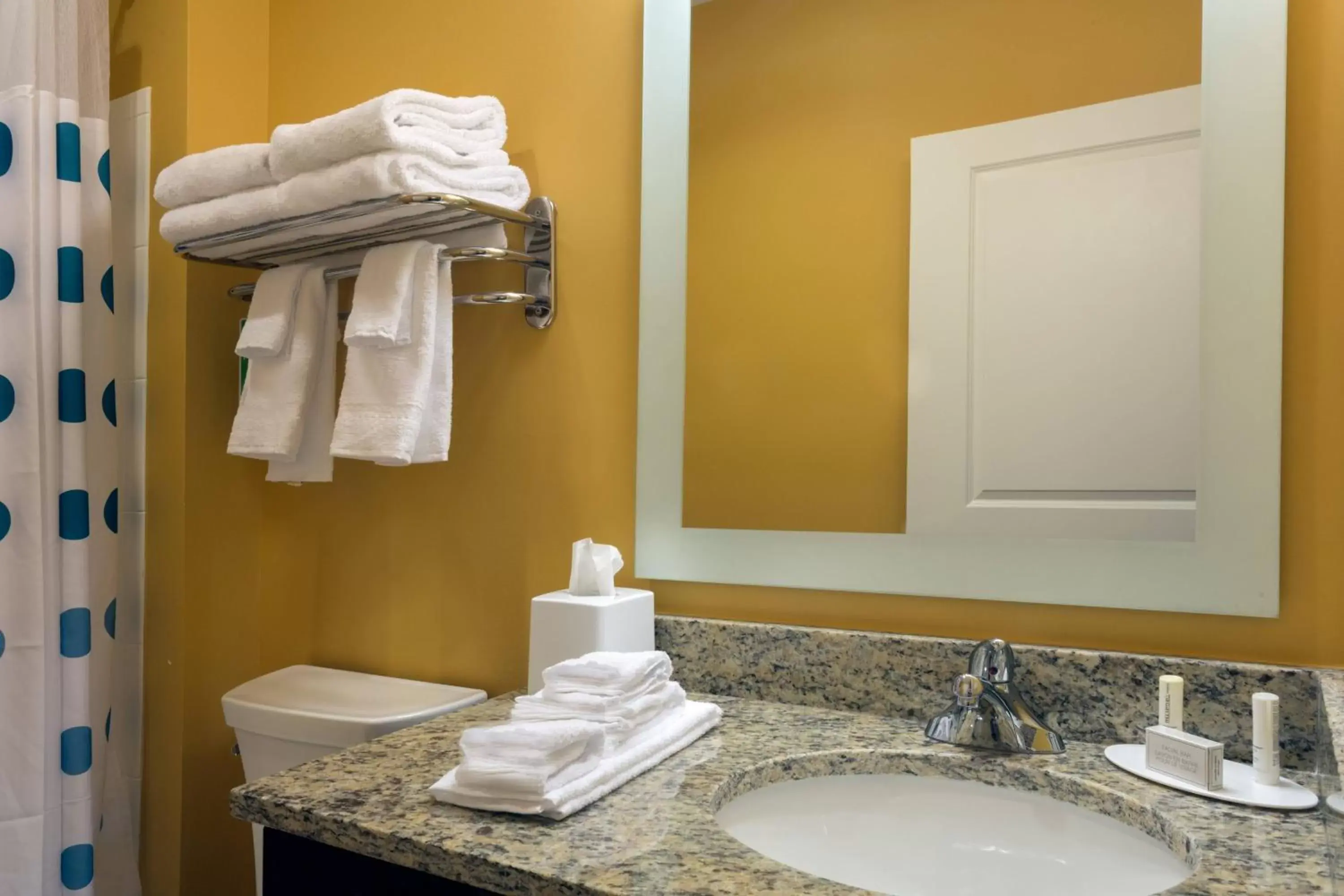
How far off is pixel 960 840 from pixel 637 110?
3.39ft

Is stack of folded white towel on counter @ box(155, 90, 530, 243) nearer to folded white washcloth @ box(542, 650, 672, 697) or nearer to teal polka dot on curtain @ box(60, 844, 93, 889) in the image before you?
folded white washcloth @ box(542, 650, 672, 697)

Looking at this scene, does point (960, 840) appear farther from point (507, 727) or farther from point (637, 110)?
point (637, 110)

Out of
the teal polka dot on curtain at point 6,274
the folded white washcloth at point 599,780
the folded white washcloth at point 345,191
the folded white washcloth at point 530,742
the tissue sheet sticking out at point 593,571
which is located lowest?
the folded white washcloth at point 599,780

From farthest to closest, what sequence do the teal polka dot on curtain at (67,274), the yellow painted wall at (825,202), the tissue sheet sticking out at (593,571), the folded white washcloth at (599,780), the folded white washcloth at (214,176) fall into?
1. the teal polka dot on curtain at (67,274)
2. the folded white washcloth at (214,176)
3. the tissue sheet sticking out at (593,571)
4. the yellow painted wall at (825,202)
5. the folded white washcloth at (599,780)

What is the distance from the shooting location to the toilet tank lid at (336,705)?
1.28 meters

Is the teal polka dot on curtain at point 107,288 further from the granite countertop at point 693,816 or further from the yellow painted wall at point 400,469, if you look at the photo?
the granite countertop at point 693,816

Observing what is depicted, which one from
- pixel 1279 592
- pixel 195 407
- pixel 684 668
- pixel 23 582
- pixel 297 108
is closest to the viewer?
pixel 1279 592

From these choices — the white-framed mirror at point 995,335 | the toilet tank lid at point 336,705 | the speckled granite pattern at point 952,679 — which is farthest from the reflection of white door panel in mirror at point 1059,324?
the toilet tank lid at point 336,705

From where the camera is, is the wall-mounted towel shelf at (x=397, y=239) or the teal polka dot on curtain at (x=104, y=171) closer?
the wall-mounted towel shelf at (x=397, y=239)

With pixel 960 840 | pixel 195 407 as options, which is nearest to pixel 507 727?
pixel 960 840

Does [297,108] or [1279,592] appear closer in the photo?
[1279,592]

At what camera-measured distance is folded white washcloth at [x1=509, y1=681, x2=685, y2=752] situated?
919mm

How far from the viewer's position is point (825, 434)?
120 cm

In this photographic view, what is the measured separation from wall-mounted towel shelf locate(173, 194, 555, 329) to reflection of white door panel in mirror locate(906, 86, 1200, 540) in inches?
21.9
